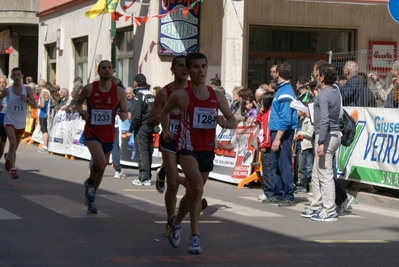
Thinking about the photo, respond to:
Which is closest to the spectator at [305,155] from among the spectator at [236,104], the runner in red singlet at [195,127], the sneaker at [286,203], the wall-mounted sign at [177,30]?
the sneaker at [286,203]

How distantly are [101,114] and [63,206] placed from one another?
1450 mm

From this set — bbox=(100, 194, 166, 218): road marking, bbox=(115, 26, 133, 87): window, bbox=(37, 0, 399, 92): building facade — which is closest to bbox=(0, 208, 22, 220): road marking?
bbox=(100, 194, 166, 218): road marking

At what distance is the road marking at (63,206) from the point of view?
11.5 meters

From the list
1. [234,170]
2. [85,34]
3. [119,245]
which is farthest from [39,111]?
[119,245]

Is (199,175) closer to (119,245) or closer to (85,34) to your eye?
(119,245)

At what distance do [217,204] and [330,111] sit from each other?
254cm

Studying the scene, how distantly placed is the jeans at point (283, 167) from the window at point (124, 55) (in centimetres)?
1427

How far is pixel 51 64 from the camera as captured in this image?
1485 inches

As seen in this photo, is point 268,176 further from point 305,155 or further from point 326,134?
point 326,134

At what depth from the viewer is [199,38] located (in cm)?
2519

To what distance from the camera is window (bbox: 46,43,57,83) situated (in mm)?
37306

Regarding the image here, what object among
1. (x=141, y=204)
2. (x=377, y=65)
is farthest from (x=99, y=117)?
(x=377, y=65)

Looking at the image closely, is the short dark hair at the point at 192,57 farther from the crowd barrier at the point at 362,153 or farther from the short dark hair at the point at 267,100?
the short dark hair at the point at 267,100

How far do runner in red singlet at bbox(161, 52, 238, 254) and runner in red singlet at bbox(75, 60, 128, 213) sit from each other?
280 cm
